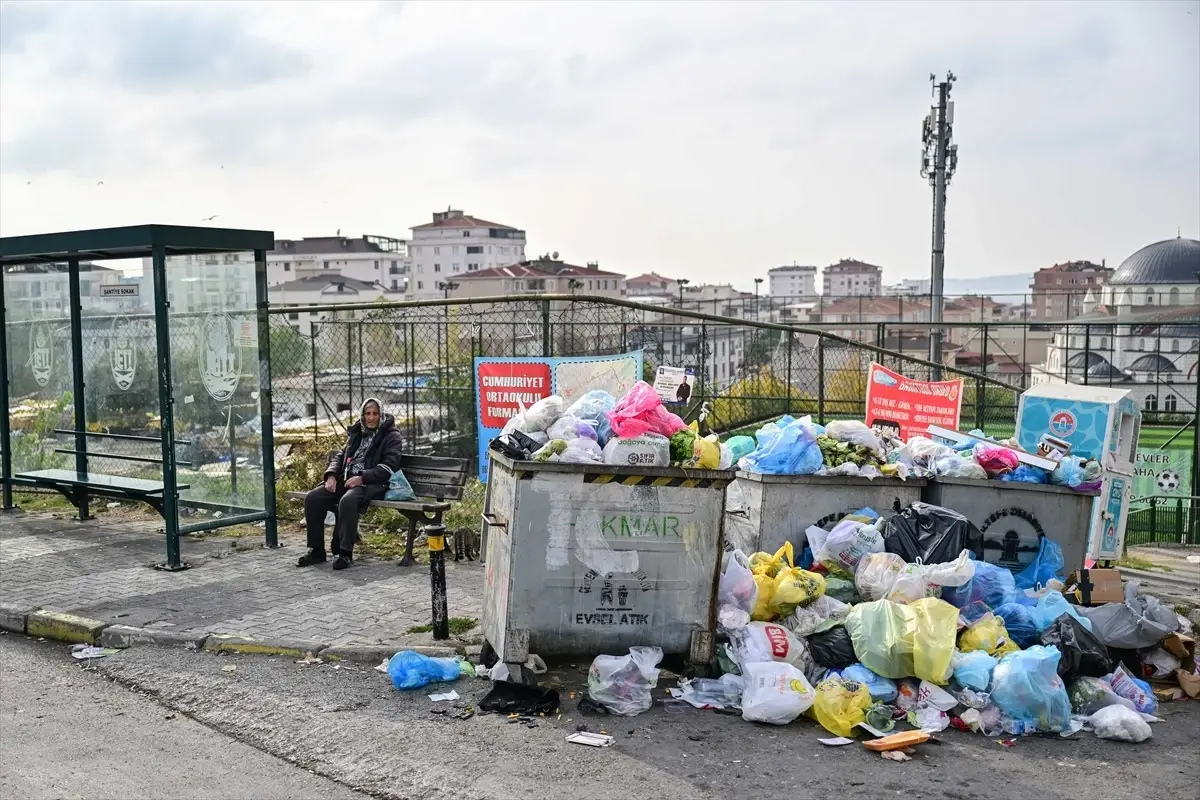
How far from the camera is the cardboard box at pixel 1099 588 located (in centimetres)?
667

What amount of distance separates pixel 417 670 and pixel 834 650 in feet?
7.36

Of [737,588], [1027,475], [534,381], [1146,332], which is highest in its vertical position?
[1146,332]

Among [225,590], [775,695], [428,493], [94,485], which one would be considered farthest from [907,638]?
[94,485]

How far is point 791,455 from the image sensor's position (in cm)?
744

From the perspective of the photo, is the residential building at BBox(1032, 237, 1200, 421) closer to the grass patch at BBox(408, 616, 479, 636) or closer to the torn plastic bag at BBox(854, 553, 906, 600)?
the torn plastic bag at BBox(854, 553, 906, 600)

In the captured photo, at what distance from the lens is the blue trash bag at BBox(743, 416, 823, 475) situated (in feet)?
24.4

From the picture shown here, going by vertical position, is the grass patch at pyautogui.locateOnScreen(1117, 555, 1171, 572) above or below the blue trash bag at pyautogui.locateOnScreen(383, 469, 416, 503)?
below

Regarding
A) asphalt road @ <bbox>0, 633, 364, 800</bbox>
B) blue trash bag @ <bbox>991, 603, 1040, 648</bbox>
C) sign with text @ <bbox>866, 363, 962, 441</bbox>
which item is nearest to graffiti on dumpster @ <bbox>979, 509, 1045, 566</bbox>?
blue trash bag @ <bbox>991, 603, 1040, 648</bbox>

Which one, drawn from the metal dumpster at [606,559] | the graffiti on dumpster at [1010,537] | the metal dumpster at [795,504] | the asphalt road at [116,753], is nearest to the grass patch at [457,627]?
the metal dumpster at [606,559]

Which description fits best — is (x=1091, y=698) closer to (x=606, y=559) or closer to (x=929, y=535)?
(x=929, y=535)

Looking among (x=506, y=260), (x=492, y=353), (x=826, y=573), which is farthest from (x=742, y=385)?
(x=506, y=260)

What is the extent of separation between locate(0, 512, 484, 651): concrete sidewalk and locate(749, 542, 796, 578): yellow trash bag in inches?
71.9

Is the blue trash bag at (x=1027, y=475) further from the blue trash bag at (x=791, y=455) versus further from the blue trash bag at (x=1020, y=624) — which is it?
the blue trash bag at (x=1020, y=624)

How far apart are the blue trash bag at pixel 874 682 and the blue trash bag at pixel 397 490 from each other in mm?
4158
